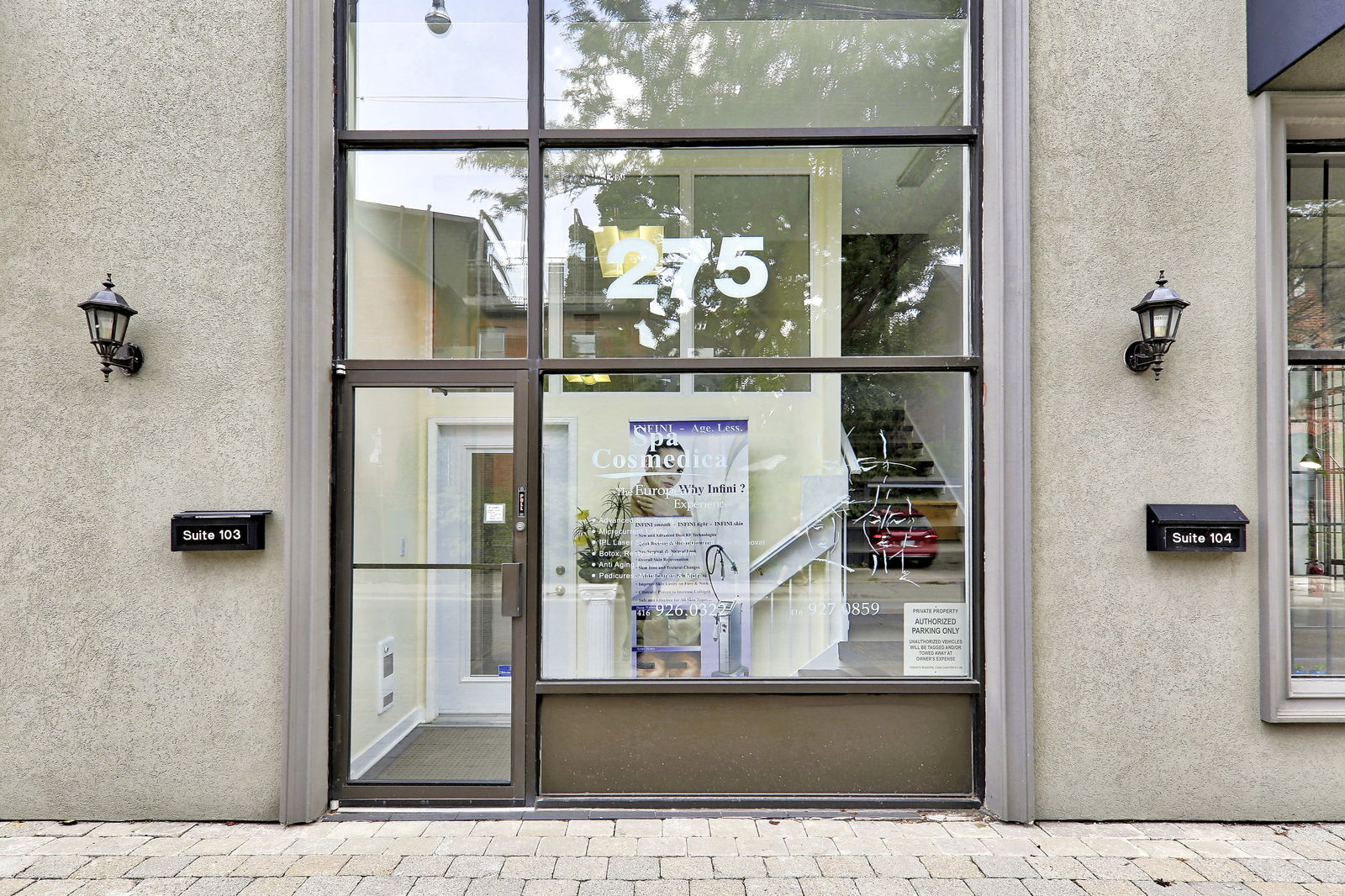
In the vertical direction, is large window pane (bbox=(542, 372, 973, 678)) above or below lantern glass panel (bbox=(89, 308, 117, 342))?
below

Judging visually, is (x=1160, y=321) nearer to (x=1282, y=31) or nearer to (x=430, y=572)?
(x=1282, y=31)

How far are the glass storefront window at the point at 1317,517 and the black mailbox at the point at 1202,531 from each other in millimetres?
566

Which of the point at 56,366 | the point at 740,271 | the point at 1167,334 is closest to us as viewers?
the point at 1167,334

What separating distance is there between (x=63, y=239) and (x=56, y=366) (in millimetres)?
677

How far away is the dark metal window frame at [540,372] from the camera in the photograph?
3686mm

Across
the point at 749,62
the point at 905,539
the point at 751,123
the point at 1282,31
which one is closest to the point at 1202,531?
the point at 905,539

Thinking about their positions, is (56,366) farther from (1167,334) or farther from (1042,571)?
(1167,334)

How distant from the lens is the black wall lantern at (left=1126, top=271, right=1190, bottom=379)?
132 inches

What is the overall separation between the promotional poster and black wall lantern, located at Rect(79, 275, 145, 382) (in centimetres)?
250

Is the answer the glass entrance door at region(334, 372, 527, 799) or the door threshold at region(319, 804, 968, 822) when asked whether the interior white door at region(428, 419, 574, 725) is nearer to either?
the glass entrance door at region(334, 372, 527, 799)

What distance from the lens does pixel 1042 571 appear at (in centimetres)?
357

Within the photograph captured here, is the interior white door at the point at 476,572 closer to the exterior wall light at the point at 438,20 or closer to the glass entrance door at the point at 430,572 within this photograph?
the glass entrance door at the point at 430,572

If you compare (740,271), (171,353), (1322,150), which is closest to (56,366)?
(171,353)

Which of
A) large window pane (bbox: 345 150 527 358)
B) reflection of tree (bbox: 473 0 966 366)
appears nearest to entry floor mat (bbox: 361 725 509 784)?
large window pane (bbox: 345 150 527 358)
